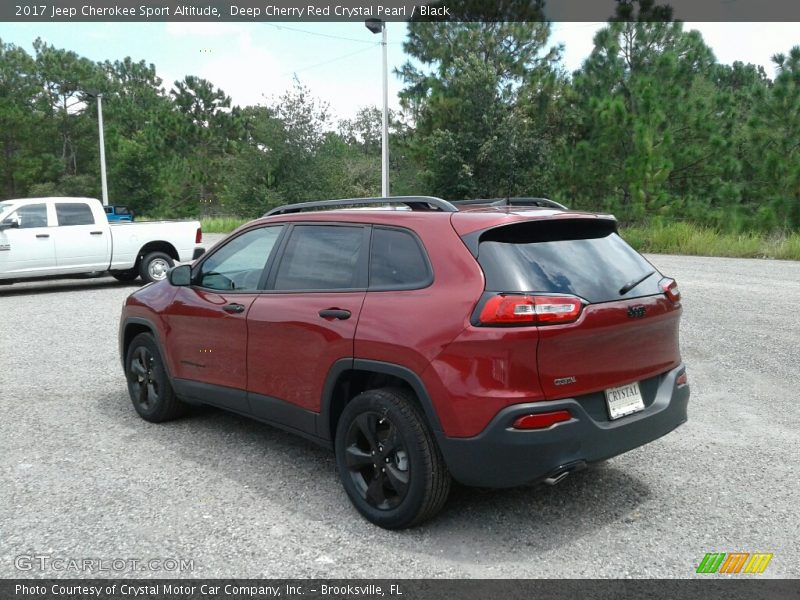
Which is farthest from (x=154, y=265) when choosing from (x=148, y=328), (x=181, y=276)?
(x=181, y=276)

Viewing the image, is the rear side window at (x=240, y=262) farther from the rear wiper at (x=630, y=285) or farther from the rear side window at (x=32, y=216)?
the rear side window at (x=32, y=216)

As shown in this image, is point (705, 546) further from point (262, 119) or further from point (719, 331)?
point (262, 119)

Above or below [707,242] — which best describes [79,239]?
above

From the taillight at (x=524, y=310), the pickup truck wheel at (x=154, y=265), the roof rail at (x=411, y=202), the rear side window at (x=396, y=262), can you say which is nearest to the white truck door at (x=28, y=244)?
the pickup truck wheel at (x=154, y=265)

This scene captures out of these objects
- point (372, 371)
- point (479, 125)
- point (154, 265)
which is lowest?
point (154, 265)

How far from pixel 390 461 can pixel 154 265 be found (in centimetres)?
1250

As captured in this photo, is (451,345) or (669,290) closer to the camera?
(451,345)

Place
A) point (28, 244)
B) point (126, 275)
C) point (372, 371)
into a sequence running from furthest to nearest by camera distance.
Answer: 1. point (126, 275)
2. point (28, 244)
3. point (372, 371)

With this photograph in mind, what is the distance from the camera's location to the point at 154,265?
49.2ft

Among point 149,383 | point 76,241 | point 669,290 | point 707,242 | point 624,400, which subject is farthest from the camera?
point 707,242

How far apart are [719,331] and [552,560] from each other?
6.37 m

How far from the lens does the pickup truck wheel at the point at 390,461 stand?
3500 mm

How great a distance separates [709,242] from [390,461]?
731 inches

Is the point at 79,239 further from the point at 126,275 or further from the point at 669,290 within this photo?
the point at 669,290
